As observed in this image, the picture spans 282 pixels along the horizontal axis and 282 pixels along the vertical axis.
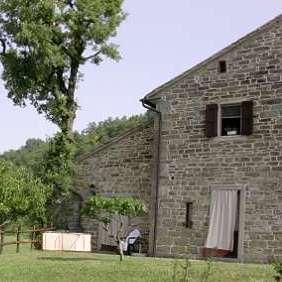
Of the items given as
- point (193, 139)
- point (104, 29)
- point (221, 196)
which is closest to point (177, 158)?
point (193, 139)

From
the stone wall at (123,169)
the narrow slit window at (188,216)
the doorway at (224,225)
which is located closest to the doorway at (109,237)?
the stone wall at (123,169)

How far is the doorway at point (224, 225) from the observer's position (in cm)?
2067

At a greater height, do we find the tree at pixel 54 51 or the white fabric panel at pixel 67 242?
the tree at pixel 54 51

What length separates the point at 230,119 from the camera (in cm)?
2147

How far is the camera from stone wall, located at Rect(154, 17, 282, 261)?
2003 centimetres

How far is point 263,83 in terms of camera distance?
67.9 feet

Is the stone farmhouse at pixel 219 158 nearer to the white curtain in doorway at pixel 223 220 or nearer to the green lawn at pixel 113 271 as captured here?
the white curtain in doorway at pixel 223 220

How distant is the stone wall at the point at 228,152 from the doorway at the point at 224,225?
0.25m

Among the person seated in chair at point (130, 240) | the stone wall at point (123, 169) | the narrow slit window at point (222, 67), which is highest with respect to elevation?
the narrow slit window at point (222, 67)

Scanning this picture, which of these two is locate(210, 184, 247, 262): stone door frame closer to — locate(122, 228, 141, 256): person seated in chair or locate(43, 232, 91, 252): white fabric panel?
locate(122, 228, 141, 256): person seated in chair

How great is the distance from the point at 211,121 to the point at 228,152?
1211mm

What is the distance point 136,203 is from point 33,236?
336 inches

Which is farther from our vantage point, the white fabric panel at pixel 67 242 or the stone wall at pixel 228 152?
the white fabric panel at pixel 67 242

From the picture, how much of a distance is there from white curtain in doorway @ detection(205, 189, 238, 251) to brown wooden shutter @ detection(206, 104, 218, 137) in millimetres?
1932
